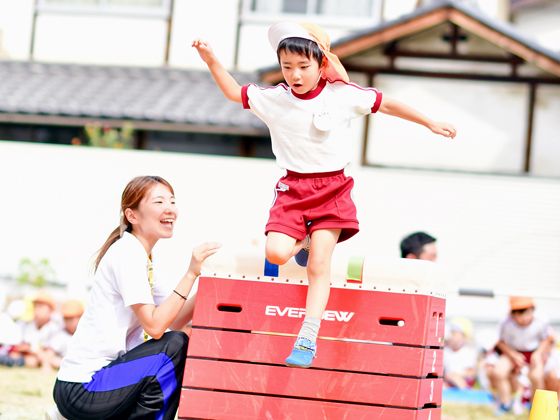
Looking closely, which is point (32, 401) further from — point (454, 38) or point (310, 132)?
point (454, 38)

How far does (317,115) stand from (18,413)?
9.84ft

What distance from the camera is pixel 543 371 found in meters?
6.16

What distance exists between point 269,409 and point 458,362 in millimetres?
4891

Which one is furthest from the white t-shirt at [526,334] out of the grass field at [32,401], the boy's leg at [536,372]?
the grass field at [32,401]

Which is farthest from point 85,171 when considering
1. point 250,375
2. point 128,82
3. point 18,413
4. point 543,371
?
point 250,375

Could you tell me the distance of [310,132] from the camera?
3.03 meters

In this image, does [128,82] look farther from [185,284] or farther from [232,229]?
[185,284]

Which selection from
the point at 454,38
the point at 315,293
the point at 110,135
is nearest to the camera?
the point at 315,293

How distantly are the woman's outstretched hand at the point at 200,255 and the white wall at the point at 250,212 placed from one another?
20.7 feet

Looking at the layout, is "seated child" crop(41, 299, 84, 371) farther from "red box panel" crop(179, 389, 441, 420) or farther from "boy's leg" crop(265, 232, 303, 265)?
"boy's leg" crop(265, 232, 303, 265)

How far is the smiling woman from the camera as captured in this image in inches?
115

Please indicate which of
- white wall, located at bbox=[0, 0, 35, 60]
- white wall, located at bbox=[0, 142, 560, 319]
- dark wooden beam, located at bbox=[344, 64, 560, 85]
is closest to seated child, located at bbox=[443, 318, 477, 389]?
white wall, located at bbox=[0, 142, 560, 319]

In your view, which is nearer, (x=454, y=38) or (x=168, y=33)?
(x=454, y=38)

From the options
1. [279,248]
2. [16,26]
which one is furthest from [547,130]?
[16,26]
